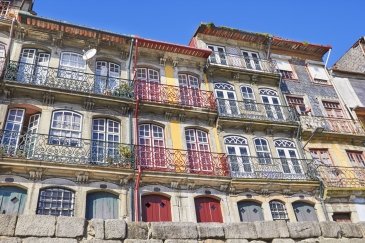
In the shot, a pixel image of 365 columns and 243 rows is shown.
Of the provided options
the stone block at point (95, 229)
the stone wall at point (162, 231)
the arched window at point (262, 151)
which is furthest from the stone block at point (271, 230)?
the arched window at point (262, 151)

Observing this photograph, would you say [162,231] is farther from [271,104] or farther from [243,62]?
[243,62]

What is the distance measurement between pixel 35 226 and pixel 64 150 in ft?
21.5

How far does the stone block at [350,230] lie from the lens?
18.5 ft

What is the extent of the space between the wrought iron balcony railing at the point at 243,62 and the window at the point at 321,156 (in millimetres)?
4570

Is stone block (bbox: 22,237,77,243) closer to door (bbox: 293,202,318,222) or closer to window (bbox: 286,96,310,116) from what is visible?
door (bbox: 293,202,318,222)

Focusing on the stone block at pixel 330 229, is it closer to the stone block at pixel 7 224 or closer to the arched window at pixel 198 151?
the stone block at pixel 7 224

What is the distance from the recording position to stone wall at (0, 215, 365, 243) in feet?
14.3

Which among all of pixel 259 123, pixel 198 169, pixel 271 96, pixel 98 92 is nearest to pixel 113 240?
pixel 198 169

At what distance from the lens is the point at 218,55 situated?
16672 mm

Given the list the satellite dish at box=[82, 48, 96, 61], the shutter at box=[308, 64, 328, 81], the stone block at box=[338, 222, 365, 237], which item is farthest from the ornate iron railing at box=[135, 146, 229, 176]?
the shutter at box=[308, 64, 328, 81]

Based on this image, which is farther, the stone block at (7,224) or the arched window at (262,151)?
the arched window at (262,151)

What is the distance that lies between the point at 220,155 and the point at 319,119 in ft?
20.4

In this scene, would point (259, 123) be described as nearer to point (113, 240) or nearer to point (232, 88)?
point (232, 88)

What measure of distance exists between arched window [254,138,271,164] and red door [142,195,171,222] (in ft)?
14.3
